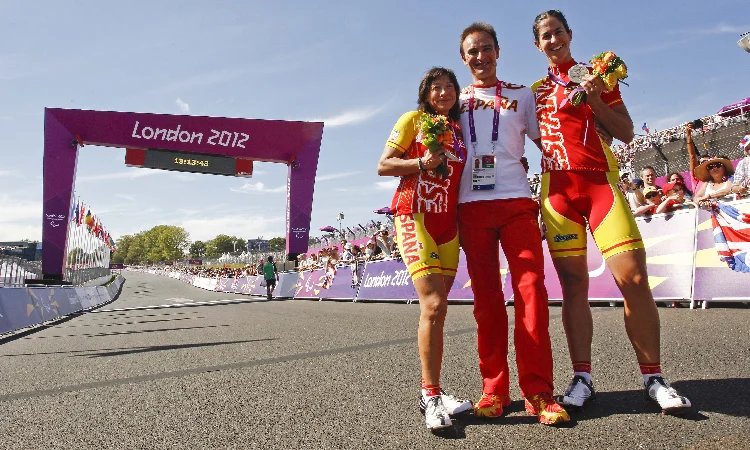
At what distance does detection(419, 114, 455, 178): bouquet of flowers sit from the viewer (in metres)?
2.56

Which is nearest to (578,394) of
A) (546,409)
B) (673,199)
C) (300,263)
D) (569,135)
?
(546,409)

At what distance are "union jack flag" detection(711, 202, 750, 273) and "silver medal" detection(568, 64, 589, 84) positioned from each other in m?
4.96

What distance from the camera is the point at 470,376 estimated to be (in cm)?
332

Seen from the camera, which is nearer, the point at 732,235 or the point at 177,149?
the point at 732,235

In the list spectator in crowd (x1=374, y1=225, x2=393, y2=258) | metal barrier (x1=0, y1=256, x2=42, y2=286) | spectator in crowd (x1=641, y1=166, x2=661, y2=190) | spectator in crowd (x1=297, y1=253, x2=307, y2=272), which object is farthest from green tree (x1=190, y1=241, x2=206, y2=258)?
spectator in crowd (x1=641, y1=166, x2=661, y2=190)

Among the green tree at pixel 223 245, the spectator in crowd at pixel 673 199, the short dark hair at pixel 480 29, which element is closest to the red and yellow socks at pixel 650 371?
the short dark hair at pixel 480 29

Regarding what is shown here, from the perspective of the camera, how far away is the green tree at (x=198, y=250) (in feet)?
576

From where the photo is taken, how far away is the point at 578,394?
247cm

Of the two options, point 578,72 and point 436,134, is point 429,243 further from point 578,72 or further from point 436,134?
point 578,72

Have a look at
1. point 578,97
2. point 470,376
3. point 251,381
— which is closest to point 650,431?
point 470,376

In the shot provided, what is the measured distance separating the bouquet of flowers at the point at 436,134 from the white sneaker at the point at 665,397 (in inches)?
54.9

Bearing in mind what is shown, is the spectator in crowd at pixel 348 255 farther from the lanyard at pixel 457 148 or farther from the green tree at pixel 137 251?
the green tree at pixel 137 251

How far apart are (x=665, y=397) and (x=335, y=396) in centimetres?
170

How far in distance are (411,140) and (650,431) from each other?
1734 millimetres
